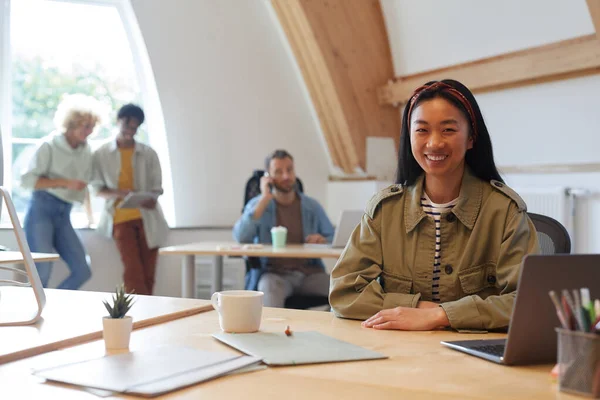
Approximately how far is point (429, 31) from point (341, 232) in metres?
2.37

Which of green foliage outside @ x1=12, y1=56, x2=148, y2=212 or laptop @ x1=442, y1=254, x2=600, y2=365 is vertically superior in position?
green foliage outside @ x1=12, y1=56, x2=148, y2=212

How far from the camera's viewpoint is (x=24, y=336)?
1347 millimetres

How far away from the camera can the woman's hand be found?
1510 mm

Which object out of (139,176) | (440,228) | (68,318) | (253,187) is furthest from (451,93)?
(139,176)

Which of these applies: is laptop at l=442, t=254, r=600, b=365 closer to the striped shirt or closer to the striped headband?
the striped shirt

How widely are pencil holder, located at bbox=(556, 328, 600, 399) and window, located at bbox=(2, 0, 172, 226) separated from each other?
5.27 metres

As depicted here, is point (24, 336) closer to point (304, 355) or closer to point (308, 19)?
point (304, 355)

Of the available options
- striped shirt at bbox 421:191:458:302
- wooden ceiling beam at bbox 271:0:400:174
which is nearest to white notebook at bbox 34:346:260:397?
striped shirt at bbox 421:191:458:302

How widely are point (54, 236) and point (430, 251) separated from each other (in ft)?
12.8

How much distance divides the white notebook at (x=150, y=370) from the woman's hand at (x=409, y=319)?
1.44 feet

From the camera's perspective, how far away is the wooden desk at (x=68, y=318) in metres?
1.27

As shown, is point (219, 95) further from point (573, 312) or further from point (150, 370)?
point (573, 312)

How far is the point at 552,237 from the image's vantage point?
77.7 inches

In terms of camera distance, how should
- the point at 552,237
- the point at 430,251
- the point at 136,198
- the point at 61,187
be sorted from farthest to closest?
the point at 136,198 < the point at 61,187 < the point at 552,237 < the point at 430,251
